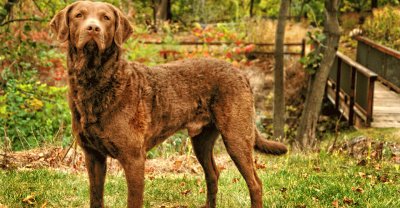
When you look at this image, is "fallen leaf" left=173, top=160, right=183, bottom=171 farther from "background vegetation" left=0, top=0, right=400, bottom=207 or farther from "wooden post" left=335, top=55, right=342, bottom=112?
"wooden post" left=335, top=55, right=342, bottom=112

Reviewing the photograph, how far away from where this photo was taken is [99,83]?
3.81 metres

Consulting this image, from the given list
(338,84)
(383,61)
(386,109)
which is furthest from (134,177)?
(338,84)

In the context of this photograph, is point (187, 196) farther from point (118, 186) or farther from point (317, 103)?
point (317, 103)

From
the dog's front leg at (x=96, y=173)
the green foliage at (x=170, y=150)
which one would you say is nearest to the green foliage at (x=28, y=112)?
the green foliage at (x=170, y=150)

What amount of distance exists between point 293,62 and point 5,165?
37.2 feet

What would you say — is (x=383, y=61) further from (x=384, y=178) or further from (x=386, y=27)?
(x=384, y=178)

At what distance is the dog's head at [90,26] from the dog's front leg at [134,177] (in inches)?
32.0

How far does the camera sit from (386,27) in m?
15.9

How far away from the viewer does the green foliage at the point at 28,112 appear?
767 cm

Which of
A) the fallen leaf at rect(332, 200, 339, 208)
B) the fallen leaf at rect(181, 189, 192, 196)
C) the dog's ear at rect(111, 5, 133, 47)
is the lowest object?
the fallen leaf at rect(181, 189, 192, 196)

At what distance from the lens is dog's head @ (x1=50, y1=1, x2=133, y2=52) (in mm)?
3559

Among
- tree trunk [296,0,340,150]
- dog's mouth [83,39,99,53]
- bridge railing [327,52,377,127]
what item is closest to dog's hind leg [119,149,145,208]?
dog's mouth [83,39,99,53]

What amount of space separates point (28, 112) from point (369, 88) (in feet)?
21.1

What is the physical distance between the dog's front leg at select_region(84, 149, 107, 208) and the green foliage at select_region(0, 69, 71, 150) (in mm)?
3277
